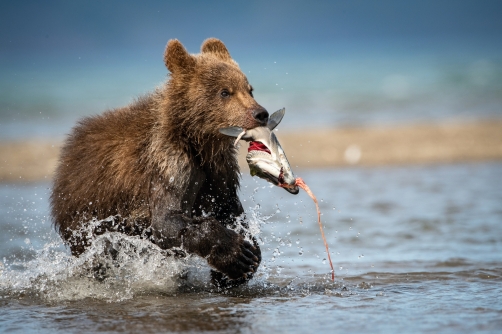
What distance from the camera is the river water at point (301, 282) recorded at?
17.0ft

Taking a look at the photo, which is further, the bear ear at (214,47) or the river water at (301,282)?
the bear ear at (214,47)

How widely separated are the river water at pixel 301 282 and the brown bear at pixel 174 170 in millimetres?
263

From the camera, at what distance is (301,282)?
22.2ft

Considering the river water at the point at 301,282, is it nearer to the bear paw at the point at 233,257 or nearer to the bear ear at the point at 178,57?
the bear paw at the point at 233,257

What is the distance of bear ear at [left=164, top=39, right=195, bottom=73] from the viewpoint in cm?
621

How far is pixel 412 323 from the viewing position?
499 cm

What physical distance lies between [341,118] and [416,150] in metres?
8.01

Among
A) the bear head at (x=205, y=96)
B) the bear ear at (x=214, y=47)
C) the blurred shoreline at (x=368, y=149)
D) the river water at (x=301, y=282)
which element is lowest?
the river water at (x=301, y=282)

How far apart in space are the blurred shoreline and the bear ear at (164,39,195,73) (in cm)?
864

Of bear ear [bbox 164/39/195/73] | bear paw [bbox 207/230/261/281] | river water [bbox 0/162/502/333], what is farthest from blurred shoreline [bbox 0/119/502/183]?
bear paw [bbox 207/230/261/281]

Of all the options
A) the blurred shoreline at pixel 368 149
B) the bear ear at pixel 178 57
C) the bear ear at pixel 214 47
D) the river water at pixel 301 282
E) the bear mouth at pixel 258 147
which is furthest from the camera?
the blurred shoreline at pixel 368 149

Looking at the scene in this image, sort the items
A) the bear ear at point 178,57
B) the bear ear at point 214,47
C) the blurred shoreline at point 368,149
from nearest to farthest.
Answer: the bear ear at point 178,57
the bear ear at point 214,47
the blurred shoreline at point 368,149

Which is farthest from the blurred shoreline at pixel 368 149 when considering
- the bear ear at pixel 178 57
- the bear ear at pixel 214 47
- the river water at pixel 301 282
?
the bear ear at pixel 178 57

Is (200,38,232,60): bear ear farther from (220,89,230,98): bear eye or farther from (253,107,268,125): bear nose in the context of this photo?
(253,107,268,125): bear nose
